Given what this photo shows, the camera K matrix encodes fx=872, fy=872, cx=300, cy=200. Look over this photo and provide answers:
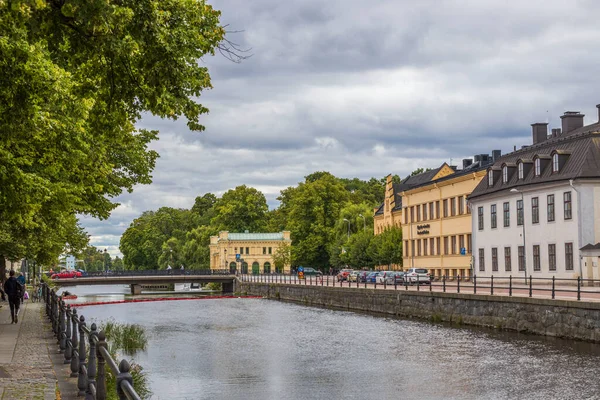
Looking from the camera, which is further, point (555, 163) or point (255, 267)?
point (255, 267)

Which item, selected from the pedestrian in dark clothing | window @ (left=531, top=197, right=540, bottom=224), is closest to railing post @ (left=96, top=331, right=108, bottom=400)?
the pedestrian in dark clothing

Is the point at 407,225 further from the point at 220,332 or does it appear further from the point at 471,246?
the point at 220,332

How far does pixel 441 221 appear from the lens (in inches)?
3054

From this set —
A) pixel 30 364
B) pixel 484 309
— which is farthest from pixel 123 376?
pixel 484 309

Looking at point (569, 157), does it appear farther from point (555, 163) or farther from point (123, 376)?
point (123, 376)

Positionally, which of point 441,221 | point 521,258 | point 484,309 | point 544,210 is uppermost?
point 441,221

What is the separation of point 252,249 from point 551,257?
8559 centimetres

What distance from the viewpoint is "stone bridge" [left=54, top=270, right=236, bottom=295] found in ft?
327

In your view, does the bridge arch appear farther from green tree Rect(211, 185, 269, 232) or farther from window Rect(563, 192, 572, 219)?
window Rect(563, 192, 572, 219)

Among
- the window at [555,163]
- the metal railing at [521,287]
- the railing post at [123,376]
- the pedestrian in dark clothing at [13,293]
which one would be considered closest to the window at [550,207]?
the window at [555,163]

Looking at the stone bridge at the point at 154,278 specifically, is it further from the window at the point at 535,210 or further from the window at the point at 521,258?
the window at the point at 535,210

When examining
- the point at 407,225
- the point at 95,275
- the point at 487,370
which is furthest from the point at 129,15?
the point at 95,275

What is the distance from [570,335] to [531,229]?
26.4 metres

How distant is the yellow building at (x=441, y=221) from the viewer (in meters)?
72.3
